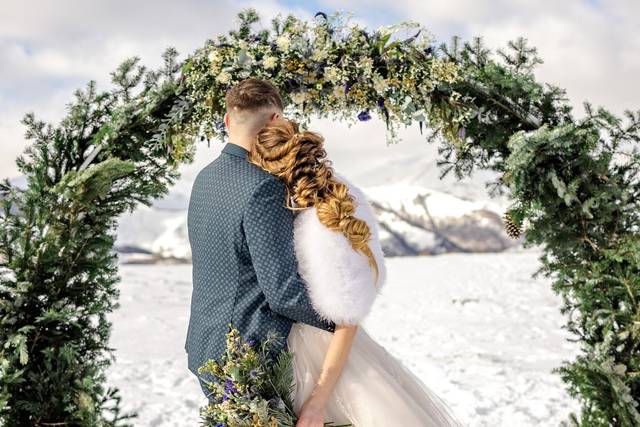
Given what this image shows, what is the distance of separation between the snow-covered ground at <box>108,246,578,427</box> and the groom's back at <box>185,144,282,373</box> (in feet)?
11.8

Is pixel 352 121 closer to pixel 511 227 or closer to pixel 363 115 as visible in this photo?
pixel 363 115

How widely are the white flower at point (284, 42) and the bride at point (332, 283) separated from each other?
107 centimetres

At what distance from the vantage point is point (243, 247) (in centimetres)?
192

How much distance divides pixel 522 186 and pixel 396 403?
1.38m

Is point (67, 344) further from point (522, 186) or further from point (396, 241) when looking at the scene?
point (396, 241)

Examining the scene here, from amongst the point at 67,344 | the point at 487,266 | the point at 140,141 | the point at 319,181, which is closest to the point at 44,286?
the point at 67,344

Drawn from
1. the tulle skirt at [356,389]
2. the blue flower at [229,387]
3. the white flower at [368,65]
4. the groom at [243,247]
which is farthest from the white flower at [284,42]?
the blue flower at [229,387]

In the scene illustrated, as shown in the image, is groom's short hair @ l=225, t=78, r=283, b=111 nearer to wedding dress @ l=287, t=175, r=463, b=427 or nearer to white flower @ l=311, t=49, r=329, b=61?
wedding dress @ l=287, t=175, r=463, b=427

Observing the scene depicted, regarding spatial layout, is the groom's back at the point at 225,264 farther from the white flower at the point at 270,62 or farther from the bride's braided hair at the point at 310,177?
the white flower at the point at 270,62

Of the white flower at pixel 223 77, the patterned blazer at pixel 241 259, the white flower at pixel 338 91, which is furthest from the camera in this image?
the white flower at pixel 338 91

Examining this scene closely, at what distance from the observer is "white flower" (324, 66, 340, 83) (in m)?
2.95

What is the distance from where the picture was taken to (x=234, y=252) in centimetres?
192

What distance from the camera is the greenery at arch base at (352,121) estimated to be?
291cm

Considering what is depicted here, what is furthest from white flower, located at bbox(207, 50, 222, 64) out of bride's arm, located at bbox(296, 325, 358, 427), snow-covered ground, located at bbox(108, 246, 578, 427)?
snow-covered ground, located at bbox(108, 246, 578, 427)
